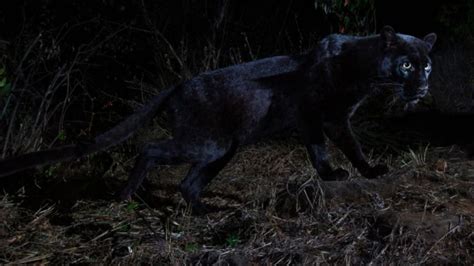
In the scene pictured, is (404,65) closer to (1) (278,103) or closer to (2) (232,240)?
(1) (278,103)

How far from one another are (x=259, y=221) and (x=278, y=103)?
2.93 ft

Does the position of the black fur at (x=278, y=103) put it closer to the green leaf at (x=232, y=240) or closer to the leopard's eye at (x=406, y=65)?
the leopard's eye at (x=406, y=65)

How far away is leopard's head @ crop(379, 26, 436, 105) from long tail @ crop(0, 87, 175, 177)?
1.38 meters

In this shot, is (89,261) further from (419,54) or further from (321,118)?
(419,54)

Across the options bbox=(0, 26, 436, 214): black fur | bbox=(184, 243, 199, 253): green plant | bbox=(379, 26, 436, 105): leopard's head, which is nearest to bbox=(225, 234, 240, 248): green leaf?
bbox=(184, 243, 199, 253): green plant

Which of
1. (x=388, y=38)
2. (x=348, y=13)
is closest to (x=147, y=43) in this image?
(x=348, y=13)

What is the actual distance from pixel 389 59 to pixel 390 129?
7.43 feet

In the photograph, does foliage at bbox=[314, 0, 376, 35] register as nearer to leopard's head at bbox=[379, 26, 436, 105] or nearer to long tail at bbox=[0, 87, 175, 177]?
leopard's head at bbox=[379, 26, 436, 105]

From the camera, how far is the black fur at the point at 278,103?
3.96 m

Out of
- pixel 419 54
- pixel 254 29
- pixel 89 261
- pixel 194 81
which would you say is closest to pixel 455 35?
pixel 254 29

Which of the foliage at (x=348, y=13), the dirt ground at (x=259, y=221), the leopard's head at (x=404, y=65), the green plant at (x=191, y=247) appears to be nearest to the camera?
the dirt ground at (x=259, y=221)

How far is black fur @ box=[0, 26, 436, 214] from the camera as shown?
3.96 metres

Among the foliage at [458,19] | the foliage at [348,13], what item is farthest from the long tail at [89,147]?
the foliage at [458,19]

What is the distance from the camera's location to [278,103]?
4.12 m
